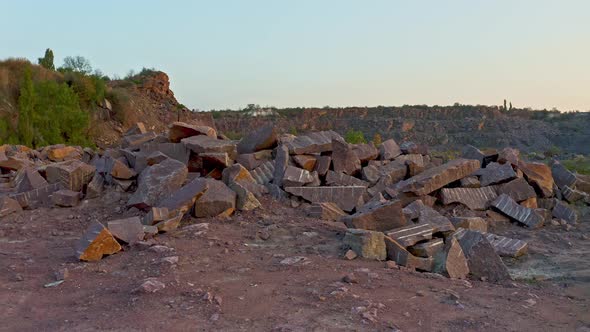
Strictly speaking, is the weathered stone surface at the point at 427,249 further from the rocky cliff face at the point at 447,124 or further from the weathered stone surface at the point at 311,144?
the rocky cliff face at the point at 447,124

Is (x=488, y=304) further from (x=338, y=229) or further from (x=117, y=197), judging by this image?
(x=117, y=197)

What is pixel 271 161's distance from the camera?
8.76m

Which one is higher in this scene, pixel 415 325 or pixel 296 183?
pixel 296 183

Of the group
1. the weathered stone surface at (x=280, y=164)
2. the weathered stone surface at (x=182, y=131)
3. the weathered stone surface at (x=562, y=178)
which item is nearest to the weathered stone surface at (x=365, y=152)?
the weathered stone surface at (x=280, y=164)

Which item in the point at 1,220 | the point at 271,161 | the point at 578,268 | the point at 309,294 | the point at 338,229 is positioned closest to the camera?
the point at 309,294

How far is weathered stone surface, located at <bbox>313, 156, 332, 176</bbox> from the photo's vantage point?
8.57 m

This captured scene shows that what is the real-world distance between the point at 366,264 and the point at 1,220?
5281 millimetres

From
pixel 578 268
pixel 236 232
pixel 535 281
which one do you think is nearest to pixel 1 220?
pixel 236 232

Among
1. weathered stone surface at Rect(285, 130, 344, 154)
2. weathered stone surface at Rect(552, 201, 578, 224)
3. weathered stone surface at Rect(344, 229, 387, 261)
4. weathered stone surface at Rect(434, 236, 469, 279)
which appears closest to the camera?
weathered stone surface at Rect(434, 236, 469, 279)

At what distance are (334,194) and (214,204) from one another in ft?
6.05

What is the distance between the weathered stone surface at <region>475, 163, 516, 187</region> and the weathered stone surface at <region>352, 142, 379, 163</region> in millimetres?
1731

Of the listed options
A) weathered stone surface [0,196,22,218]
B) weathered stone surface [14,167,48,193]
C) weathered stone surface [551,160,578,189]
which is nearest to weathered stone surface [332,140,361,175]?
weathered stone surface [551,160,578,189]

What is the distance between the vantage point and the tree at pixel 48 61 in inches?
1137

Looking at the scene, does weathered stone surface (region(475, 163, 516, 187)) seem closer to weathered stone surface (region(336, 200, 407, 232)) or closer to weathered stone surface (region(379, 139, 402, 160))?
weathered stone surface (region(379, 139, 402, 160))
